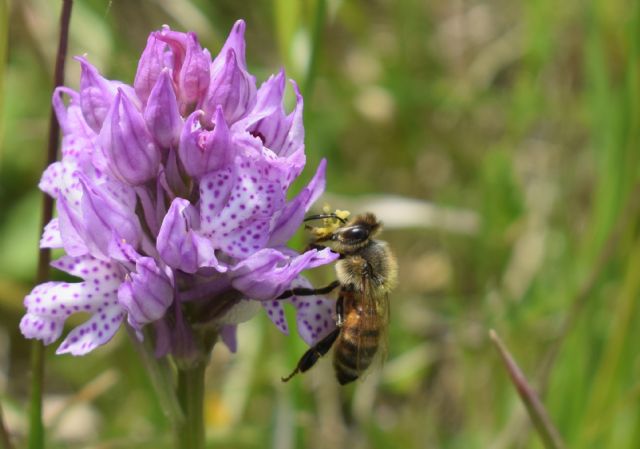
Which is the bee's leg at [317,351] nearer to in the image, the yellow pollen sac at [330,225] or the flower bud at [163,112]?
the yellow pollen sac at [330,225]

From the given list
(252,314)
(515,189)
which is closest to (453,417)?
(515,189)

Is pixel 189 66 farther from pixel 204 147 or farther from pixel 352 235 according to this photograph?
pixel 352 235

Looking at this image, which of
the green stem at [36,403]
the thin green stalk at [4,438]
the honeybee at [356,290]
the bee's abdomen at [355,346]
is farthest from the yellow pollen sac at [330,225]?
the thin green stalk at [4,438]

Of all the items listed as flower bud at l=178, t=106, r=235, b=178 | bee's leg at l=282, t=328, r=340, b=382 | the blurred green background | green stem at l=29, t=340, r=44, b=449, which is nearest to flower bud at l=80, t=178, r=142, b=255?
flower bud at l=178, t=106, r=235, b=178

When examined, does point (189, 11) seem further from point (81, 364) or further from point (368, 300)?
point (368, 300)

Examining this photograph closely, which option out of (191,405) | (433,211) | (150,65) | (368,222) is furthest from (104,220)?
(433,211)

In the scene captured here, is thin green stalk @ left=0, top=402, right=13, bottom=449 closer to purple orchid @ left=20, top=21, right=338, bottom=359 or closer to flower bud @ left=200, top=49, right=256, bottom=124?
purple orchid @ left=20, top=21, right=338, bottom=359

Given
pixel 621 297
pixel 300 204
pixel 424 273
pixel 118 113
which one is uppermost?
pixel 118 113

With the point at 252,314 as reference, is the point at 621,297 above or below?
below
